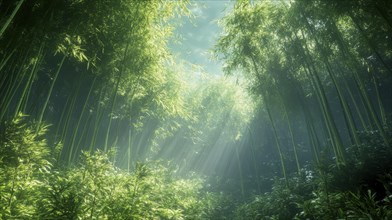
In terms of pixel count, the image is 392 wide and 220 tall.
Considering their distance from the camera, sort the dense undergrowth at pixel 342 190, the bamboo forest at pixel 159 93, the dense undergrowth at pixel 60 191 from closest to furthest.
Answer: the dense undergrowth at pixel 60 191 < the bamboo forest at pixel 159 93 < the dense undergrowth at pixel 342 190

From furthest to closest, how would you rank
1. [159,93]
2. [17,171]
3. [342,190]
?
[159,93] < [342,190] < [17,171]

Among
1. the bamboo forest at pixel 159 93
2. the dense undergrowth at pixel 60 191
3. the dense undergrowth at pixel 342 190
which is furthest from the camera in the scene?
the dense undergrowth at pixel 342 190

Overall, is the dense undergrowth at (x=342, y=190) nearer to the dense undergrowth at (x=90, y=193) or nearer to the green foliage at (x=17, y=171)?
the dense undergrowth at (x=90, y=193)

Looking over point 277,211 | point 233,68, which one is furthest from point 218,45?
point 277,211

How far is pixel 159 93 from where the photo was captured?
7582mm

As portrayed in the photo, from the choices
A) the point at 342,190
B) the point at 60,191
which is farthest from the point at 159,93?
the point at 60,191

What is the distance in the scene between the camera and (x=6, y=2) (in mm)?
3311

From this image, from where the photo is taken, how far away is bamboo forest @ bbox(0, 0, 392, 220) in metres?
2.62

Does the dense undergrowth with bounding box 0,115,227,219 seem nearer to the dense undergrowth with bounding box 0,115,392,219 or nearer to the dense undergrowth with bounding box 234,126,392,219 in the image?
the dense undergrowth with bounding box 0,115,392,219

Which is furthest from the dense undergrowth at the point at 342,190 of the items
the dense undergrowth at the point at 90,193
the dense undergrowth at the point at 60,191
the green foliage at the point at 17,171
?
the green foliage at the point at 17,171

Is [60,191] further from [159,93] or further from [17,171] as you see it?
[159,93]

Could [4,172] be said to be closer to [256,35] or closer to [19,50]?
[19,50]

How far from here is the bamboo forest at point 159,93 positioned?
8.58 ft

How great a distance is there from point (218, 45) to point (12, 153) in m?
4.91
